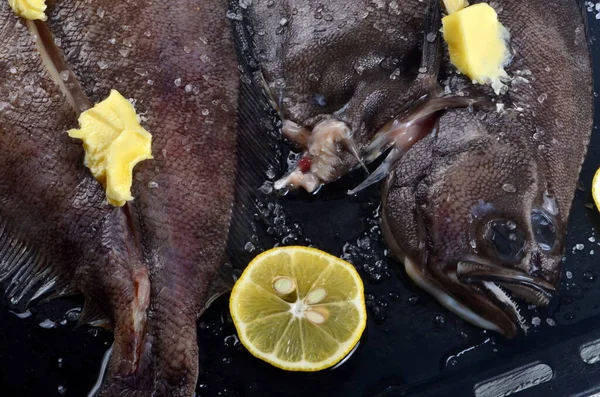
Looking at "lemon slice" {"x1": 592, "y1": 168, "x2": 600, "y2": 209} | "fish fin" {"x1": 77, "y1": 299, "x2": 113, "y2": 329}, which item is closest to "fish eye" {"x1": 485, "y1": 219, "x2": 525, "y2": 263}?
"lemon slice" {"x1": 592, "y1": 168, "x2": 600, "y2": 209}

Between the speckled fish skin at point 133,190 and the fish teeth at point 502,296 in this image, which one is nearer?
the speckled fish skin at point 133,190

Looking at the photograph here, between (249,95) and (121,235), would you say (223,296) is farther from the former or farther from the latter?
(249,95)

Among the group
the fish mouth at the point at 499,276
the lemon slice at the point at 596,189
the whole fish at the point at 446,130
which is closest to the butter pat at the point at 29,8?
the whole fish at the point at 446,130

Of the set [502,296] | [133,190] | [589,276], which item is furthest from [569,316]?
[133,190]

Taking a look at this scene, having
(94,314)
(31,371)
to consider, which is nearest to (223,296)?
(94,314)

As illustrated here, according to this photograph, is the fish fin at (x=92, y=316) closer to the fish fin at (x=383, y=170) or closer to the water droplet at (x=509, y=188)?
the fish fin at (x=383, y=170)

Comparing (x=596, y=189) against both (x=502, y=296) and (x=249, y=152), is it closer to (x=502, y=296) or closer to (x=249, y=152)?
(x=502, y=296)

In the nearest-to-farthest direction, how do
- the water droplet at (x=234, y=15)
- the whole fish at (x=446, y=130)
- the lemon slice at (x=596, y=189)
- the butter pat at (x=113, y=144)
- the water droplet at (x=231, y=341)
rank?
the butter pat at (x=113, y=144) < the whole fish at (x=446, y=130) < the water droplet at (x=231, y=341) < the lemon slice at (x=596, y=189) < the water droplet at (x=234, y=15)

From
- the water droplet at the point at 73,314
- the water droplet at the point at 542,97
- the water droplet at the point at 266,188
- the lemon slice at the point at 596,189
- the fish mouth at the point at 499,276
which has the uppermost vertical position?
the water droplet at the point at 542,97
